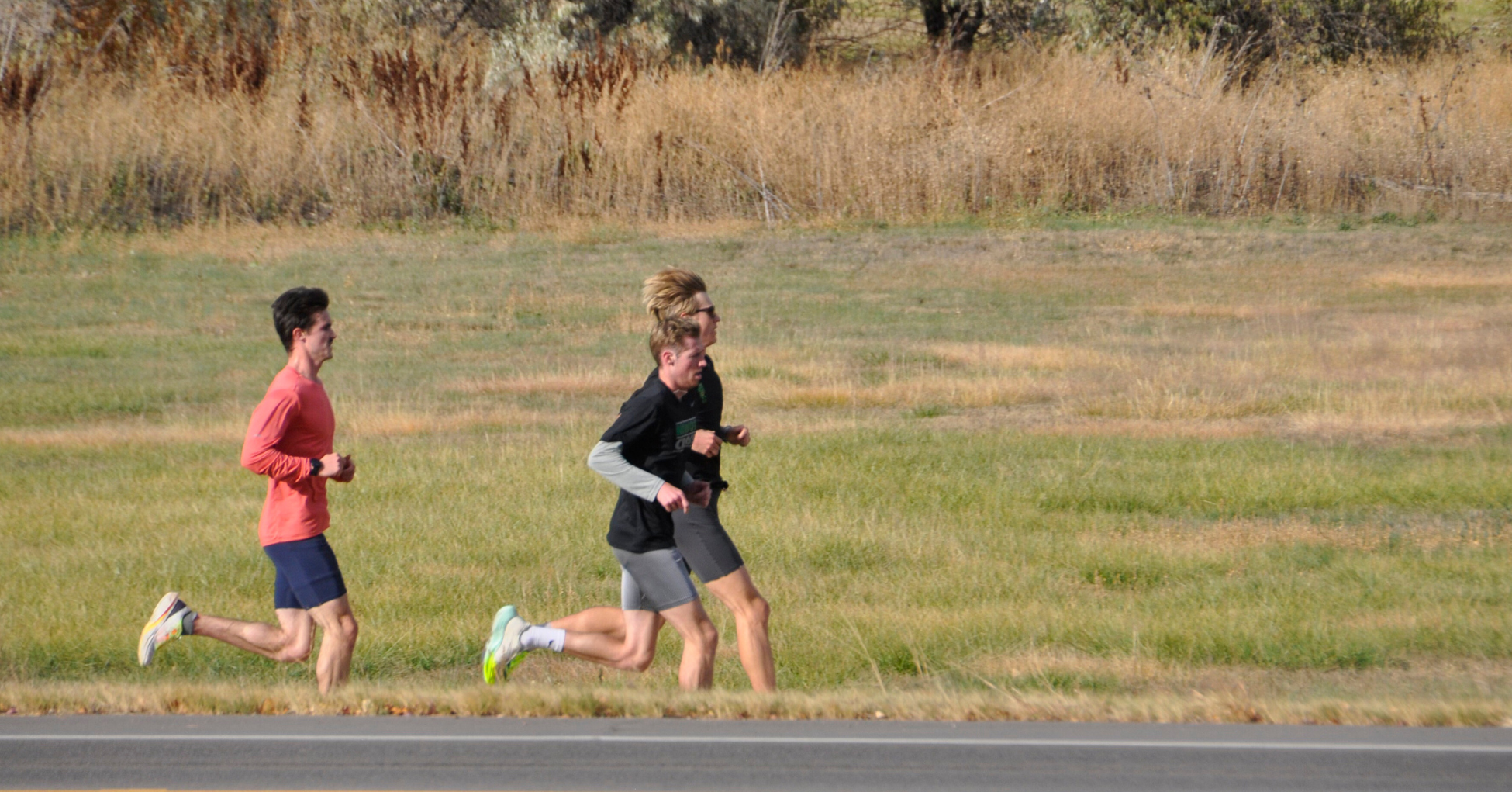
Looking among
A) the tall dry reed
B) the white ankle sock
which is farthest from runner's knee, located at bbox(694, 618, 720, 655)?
the tall dry reed

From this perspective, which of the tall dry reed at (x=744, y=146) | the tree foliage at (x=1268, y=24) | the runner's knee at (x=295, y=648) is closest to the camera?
the runner's knee at (x=295, y=648)

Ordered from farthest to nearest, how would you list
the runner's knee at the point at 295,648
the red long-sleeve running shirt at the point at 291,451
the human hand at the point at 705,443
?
the runner's knee at the point at 295,648 → the human hand at the point at 705,443 → the red long-sleeve running shirt at the point at 291,451

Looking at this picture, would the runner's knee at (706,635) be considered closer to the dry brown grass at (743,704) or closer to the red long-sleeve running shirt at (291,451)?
the dry brown grass at (743,704)

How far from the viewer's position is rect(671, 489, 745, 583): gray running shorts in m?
6.18

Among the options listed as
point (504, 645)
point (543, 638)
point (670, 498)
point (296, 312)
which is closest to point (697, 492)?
point (670, 498)

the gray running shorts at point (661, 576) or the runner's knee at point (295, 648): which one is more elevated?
the gray running shorts at point (661, 576)

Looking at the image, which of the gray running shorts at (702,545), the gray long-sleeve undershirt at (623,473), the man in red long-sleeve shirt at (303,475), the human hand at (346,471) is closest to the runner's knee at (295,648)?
the man in red long-sleeve shirt at (303,475)

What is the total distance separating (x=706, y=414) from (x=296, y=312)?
5.35ft

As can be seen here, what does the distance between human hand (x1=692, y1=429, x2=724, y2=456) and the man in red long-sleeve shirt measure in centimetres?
127

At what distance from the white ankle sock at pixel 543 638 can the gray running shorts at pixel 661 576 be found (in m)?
0.50

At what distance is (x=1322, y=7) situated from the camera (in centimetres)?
3167

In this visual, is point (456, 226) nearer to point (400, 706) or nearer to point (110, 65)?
point (110, 65)

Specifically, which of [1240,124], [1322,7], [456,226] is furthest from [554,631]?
[1322,7]

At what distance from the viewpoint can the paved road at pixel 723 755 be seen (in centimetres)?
526
